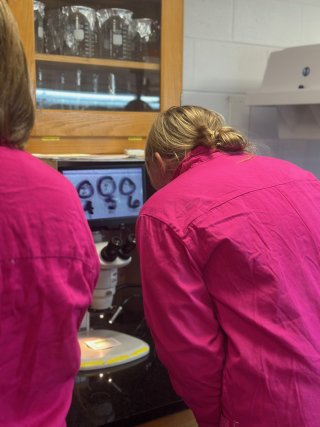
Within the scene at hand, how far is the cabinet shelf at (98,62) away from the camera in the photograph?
4.95 feet

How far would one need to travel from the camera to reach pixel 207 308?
3.51 feet

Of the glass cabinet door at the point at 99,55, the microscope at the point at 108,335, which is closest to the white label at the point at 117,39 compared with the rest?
the glass cabinet door at the point at 99,55

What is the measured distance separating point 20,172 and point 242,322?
0.53 meters

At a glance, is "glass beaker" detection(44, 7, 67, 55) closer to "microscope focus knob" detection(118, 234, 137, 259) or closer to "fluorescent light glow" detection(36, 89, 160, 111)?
"fluorescent light glow" detection(36, 89, 160, 111)

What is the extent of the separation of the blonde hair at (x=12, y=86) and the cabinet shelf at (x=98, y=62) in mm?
709

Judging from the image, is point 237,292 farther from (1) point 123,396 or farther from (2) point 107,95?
(2) point 107,95

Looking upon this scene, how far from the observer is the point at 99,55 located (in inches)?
64.6

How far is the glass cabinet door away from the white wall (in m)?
0.49

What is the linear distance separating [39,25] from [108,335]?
3.12 ft

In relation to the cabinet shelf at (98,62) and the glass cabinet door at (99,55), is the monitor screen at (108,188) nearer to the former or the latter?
the glass cabinet door at (99,55)

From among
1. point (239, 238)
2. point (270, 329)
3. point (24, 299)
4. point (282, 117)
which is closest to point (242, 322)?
point (270, 329)

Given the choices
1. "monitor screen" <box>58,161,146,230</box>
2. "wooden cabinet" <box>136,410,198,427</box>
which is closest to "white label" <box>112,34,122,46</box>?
"monitor screen" <box>58,161,146,230</box>

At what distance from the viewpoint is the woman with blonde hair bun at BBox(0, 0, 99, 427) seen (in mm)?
768

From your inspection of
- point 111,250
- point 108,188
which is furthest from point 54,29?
point 111,250
